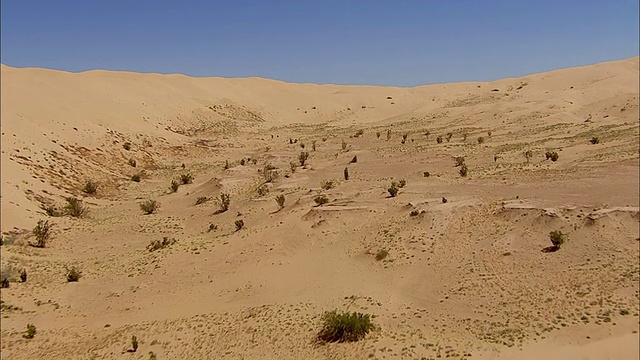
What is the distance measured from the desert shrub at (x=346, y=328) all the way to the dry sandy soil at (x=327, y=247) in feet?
0.95

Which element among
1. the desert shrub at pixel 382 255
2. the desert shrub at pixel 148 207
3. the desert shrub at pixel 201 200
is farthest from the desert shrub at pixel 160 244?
the desert shrub at pixel 382 255

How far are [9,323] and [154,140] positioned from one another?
1181 inches

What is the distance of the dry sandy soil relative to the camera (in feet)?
42.4

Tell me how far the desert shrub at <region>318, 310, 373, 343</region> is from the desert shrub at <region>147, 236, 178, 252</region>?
33.4ft

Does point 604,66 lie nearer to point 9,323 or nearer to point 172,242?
point 172,242

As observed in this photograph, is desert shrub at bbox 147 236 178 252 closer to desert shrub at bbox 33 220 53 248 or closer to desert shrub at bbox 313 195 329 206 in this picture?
desert shrub at bbox 33 220 53 248

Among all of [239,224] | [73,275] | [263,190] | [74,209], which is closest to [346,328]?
[239,224]

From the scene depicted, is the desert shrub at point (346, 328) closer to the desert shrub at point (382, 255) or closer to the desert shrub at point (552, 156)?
the desert shrub at point (382, 255)

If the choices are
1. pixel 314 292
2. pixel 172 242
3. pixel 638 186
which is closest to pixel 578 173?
pixel 638 186

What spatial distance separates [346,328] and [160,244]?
11.1 meters

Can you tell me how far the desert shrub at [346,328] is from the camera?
41.5ft

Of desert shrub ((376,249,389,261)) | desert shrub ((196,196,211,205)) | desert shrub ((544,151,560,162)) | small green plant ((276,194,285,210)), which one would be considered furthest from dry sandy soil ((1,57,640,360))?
desert shrub ((544,151,560,162))

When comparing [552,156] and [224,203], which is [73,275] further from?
[552,156]

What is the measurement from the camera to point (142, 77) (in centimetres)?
7000
